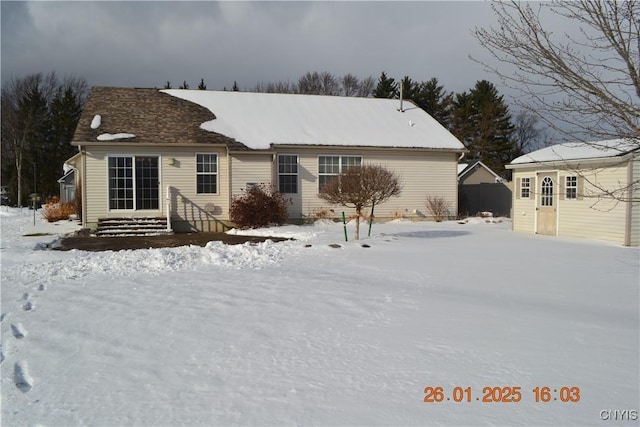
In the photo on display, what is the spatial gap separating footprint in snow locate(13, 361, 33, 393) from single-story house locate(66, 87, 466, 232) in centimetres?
1269

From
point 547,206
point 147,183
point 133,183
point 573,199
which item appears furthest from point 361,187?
point 133,183

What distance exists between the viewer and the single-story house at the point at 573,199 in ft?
44.8

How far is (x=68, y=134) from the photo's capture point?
4294 cm

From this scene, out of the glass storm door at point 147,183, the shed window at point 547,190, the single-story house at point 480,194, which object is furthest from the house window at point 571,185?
the glass storm door at point 147,183

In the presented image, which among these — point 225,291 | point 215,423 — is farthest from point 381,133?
point 215,423

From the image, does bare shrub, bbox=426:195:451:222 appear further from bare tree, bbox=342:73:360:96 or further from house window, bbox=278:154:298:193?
bare tree, bbox=342:73:360:96

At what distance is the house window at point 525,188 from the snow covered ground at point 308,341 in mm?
7466

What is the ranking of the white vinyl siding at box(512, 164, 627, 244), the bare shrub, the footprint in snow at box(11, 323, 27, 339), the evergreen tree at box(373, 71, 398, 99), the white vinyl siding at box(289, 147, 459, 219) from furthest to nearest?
the evergreen tree at box(373, 71, 398, 99) < the bare shrub < the white vinyl siding at box(289, 147, 459, 219) < the white vinyl siding at box(512, 164, 627, 244) < the footprint in snow at box(11, 323, 27, 339)

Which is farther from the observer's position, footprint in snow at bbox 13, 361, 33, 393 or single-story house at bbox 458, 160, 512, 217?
single-story house at bbox 458, 160, 512, 217

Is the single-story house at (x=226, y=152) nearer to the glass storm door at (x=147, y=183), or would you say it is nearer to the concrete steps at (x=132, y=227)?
the glass storm door at (x=147, y=183)

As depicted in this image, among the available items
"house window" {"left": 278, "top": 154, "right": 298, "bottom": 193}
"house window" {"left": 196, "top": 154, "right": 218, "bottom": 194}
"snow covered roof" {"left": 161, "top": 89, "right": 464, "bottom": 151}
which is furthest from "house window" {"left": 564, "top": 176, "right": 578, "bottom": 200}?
"house window" {"left": 196, "top": 154, "right": 218, "bottom": 194}

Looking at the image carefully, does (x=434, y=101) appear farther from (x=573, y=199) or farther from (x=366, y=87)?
(x=573, y=199)

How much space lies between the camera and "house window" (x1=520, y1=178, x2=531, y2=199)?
673 inches

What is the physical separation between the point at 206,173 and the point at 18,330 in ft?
42.4
